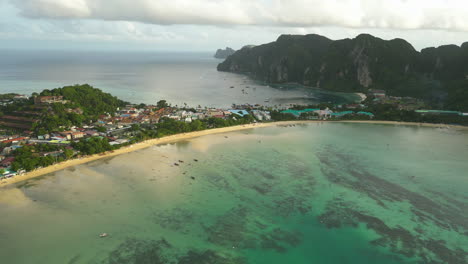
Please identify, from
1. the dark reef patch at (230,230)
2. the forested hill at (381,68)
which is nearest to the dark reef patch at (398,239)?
the dark reef patch at (230,230)

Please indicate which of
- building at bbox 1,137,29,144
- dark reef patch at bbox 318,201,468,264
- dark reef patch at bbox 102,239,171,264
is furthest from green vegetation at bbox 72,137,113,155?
dark reef patch at bbox 318,201,468,264

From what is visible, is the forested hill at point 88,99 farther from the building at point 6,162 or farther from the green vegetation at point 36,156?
the building at point 6,162

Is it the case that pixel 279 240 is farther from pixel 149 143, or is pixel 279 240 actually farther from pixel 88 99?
pixel 88 99

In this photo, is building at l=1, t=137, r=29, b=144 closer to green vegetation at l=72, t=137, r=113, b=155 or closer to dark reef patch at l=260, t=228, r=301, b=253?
green vegetation at l=72, t=137, r=113, b=155

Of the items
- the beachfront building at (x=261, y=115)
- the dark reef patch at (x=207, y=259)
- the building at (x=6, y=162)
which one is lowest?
the dark reef patch at (x=207, y=259)

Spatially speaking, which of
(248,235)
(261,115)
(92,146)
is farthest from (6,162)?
(261,115)

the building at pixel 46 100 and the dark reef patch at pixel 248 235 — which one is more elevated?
the building at pixel 46 100
